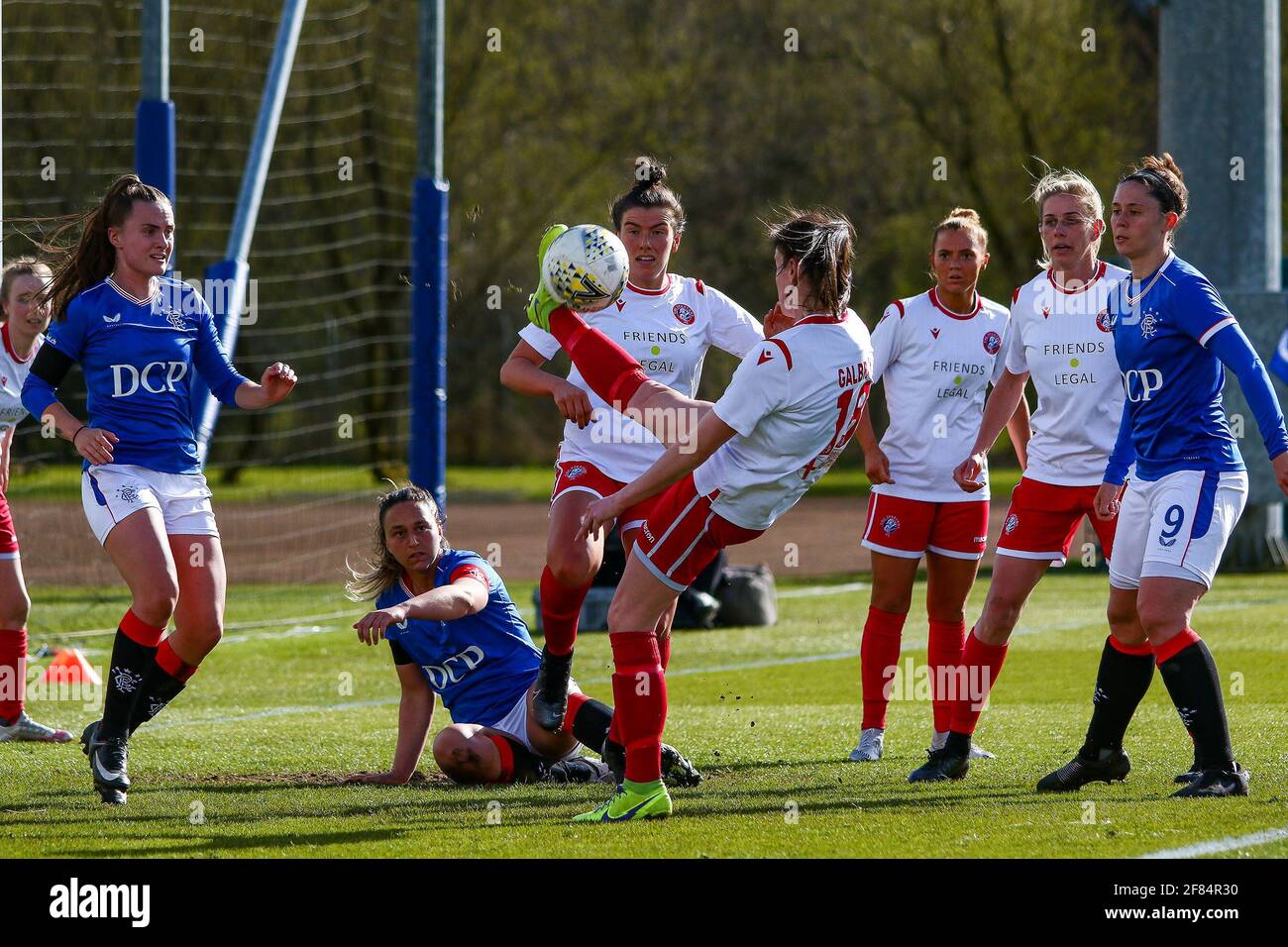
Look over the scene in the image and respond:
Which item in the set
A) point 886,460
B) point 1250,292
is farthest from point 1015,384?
point 1250,292

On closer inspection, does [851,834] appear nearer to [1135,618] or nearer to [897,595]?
[1135,618]

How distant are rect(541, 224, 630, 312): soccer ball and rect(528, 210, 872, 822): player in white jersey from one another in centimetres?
12

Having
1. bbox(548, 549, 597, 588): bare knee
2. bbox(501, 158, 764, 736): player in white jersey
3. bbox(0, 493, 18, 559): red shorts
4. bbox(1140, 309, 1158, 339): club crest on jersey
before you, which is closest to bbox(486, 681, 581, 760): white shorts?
bbox(501, 158, 764, 736): player in white jersey

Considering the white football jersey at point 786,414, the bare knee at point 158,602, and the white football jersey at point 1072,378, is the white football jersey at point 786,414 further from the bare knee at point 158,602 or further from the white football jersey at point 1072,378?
the bare knee at point 158,602

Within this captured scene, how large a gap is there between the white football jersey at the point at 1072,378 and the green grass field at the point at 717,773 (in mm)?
1214

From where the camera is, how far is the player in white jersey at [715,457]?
530 cm

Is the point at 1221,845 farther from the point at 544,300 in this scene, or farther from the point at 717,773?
the point at 544,300

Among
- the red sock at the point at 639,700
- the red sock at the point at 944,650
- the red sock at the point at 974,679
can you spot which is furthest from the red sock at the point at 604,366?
the red sock at the point at 944,650

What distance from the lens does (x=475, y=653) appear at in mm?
6578

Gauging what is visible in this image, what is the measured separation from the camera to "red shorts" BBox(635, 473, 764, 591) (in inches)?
214

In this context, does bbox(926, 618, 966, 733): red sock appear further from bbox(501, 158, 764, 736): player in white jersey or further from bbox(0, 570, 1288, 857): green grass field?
bbox(501, 158, 764, 736): player in white jersey

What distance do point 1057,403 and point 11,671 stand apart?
4994mm

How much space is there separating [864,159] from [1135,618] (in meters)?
26.9
